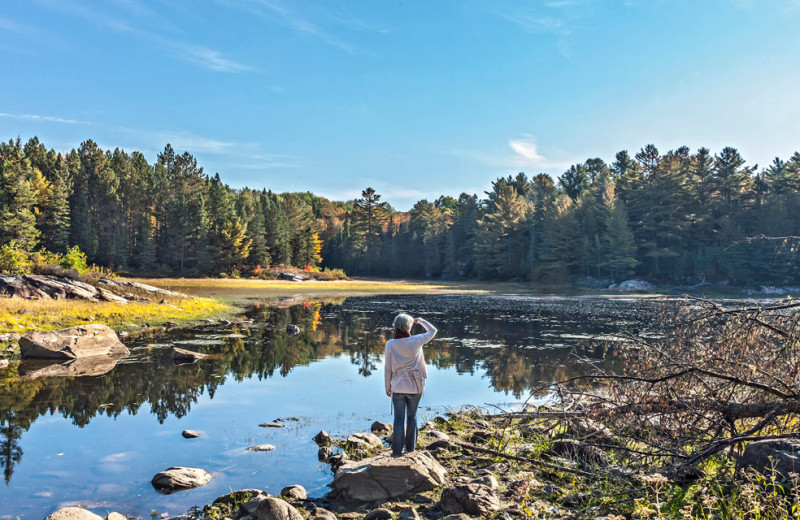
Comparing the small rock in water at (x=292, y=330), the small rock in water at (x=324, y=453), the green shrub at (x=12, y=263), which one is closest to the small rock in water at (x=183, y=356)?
the small rock in water at (x=292, y=330)

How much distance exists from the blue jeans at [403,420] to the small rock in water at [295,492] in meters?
1.35

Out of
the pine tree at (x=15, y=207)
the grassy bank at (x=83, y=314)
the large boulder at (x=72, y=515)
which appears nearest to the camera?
the large boulder at (x=72, y=515)

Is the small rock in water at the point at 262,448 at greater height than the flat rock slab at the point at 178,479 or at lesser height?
lesser

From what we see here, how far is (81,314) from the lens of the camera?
2059 centimetres

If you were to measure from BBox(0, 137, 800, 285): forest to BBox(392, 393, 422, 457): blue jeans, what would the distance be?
2345 inches

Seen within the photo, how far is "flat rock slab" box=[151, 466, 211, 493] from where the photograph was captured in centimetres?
665

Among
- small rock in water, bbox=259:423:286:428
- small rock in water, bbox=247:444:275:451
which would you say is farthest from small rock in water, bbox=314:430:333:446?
small rock in water, bbox=259:423:286:428

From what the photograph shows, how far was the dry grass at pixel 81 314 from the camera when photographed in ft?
59.4

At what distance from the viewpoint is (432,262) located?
10250cm

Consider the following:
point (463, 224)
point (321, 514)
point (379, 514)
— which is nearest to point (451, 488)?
point (379, 514)

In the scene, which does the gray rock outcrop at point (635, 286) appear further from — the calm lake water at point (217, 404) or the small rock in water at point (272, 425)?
the small rock in water at point (272, 425)

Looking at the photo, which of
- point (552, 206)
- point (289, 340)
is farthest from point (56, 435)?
point (552, 206)

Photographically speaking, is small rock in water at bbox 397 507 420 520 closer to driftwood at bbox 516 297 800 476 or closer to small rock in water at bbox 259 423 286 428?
driftwood at bbox 516 297 800 476

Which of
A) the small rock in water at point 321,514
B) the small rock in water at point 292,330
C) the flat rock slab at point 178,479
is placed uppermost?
the small rock in water at point 321,514
